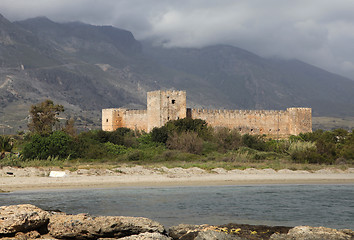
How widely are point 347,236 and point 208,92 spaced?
151172 millimetres

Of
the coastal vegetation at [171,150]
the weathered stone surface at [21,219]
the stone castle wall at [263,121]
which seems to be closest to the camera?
Answer: the weathered stone surface at [21,219]

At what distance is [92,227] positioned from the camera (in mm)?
8266

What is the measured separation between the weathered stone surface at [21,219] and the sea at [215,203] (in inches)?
119

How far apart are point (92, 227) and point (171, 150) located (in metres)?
18.1

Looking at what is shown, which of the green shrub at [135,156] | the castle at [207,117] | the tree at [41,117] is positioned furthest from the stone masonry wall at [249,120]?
the green shrub at [135,156]

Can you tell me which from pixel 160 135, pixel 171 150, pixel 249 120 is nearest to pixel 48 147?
pixel 171 150

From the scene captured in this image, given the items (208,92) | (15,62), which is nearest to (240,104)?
(208,92)

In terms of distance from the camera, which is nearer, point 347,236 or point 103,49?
point 347,236

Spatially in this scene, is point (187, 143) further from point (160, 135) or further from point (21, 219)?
point (21, 219)

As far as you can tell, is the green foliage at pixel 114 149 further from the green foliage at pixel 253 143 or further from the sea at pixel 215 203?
the sea at pixel 215 203

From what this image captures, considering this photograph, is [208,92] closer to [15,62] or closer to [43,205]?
[15,62]

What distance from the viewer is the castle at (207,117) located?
36.0 m

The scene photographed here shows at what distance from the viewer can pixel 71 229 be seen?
27.2 feet

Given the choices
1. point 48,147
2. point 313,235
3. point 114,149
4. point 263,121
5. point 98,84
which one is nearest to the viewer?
point 313,235
